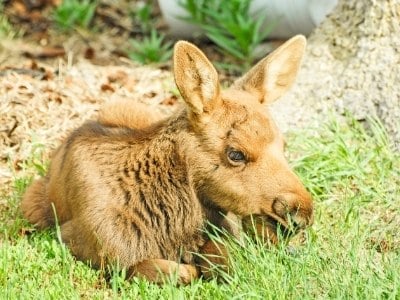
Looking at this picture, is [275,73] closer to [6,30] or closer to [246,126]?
[246,126]

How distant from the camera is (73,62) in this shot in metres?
9.32

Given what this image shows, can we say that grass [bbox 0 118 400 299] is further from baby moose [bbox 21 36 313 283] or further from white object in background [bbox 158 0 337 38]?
white object in background [bbox 158 0 337 38]

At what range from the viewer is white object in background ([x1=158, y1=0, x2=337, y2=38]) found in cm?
834

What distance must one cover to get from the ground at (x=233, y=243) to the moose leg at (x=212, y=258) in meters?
0.10

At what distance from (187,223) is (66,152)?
100cm

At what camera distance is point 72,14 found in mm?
10289

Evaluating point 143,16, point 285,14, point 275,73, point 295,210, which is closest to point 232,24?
point 285,14

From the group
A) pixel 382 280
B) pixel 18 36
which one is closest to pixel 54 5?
pixel 18 36

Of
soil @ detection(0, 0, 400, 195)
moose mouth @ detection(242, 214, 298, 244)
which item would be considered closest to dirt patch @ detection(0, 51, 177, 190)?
soil @ detection(0, 0, 400, 195)

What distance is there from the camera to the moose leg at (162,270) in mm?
5277

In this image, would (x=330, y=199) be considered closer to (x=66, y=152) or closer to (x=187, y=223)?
(x=187, y=223)

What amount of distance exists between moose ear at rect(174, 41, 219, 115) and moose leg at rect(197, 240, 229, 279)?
2.55 feet

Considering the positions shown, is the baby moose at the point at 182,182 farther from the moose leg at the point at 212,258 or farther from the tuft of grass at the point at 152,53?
the tuft of grass at the point at 152,53

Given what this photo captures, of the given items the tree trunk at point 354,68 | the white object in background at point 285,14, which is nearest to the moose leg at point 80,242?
the tree trunk at point 354,68
